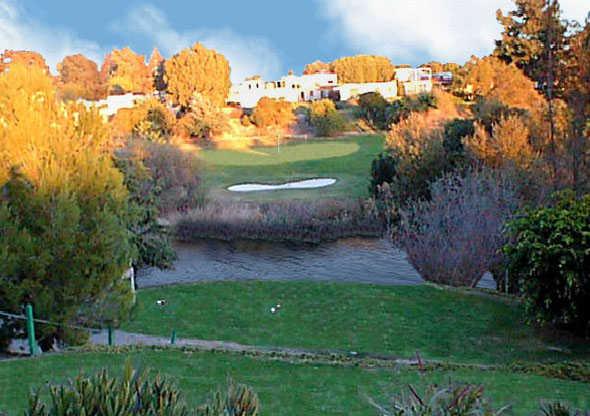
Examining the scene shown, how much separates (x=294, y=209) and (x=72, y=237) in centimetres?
2013

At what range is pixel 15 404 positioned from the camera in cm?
727

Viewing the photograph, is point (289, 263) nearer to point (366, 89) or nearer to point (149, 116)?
point (149, 116)

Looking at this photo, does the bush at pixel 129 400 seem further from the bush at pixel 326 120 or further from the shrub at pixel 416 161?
the bush at pixel 326 120

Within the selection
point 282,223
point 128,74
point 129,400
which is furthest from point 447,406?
point 128,74

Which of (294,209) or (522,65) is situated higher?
(522,65)

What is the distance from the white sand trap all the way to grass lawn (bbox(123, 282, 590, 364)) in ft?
59.4

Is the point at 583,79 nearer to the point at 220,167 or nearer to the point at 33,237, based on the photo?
the point at 33,237

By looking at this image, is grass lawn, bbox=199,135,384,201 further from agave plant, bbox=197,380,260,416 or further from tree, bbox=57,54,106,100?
tree, bbox=57,54,106,100

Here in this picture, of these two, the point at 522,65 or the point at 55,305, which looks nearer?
the point at 55,305

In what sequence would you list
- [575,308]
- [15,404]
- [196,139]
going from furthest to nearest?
[196,139] < [575,308] < [15,404]

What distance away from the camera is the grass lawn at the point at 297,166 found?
35344 millimetres

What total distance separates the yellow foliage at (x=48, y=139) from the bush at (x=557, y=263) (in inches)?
296

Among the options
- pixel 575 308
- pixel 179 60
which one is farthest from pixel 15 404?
pixel 179 60

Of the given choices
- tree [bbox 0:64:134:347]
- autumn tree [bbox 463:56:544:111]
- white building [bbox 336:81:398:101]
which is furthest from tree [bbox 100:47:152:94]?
tree [bbox 0:64:134:347]
